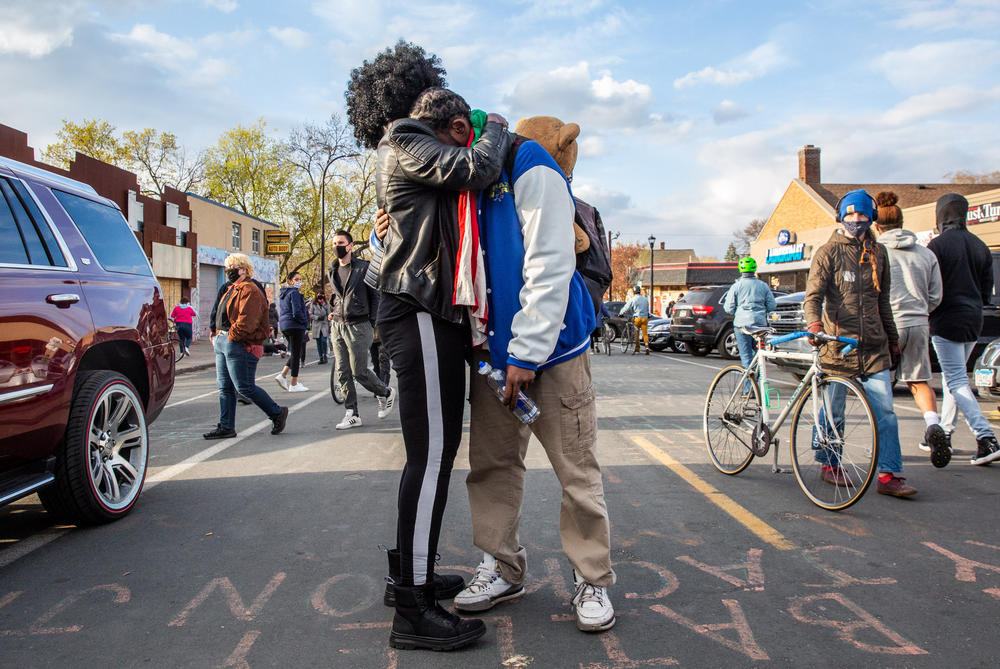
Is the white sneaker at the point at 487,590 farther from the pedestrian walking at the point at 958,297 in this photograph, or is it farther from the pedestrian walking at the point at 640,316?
the pedestrian walking at the point at 640,316

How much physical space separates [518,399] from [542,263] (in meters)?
0.49

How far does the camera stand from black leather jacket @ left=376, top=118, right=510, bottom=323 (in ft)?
8.06

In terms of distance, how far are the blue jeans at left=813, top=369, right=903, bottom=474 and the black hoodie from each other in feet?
4.57

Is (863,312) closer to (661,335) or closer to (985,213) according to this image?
(661,335)

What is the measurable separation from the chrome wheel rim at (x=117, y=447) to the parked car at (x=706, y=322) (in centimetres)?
1529

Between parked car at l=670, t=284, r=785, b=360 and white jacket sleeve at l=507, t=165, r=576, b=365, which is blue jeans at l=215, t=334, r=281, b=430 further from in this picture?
parked car at l=670, t=284, r=785, b=360

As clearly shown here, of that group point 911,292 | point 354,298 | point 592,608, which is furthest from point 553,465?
point 354,298

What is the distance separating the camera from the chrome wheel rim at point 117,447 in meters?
3.99

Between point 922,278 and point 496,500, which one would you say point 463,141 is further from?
point 922,278

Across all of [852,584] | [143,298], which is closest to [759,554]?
[852,584]

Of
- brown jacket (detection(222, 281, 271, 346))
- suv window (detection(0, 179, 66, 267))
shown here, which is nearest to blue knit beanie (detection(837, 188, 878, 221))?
suv window (detection(0, 179, 66, 267))

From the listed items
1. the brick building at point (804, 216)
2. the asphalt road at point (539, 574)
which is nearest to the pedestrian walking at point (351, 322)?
the asphalt road at point (539, 574)

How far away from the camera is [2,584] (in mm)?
3139

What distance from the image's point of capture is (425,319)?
2529 mm
